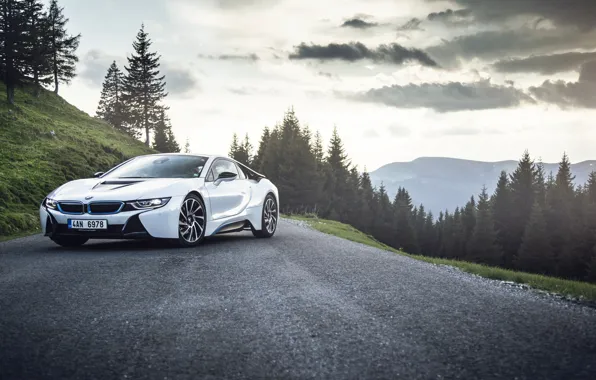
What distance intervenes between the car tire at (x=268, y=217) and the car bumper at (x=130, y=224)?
2.85 meters

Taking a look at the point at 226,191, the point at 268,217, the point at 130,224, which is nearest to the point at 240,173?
the point at 226,191

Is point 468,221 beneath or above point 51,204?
beneath

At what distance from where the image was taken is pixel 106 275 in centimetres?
581

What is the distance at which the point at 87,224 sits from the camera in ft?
25.4

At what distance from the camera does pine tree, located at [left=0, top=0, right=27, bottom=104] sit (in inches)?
1639

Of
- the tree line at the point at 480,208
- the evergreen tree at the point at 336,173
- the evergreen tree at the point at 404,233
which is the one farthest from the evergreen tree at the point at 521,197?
the evergreen tree at the point at 336,173

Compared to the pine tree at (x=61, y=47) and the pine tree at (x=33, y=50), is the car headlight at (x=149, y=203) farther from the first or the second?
the pine tree at (x=61, y=47)

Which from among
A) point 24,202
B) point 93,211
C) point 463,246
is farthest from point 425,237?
point 93,211

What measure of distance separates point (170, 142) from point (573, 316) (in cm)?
7442

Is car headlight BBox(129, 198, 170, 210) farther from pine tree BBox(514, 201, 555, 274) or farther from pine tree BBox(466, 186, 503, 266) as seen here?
pine tree BBox(466, 186, 503, 266)

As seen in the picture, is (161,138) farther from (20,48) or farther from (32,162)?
(32,162)

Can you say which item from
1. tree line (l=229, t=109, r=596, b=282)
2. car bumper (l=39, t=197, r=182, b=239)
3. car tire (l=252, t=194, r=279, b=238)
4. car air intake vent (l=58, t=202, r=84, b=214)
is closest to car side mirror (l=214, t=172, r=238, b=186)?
car bumper (l=39, t=197, r=182, b=239)

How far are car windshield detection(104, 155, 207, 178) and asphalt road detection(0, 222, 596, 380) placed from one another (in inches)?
100

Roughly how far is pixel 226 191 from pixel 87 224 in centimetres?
260
